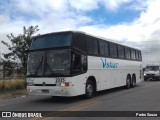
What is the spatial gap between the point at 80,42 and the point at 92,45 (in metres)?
1.62

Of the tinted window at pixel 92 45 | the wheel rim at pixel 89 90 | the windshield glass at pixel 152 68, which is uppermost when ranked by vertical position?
the tinted window at pixel 92 45

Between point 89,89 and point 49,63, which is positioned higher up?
point 49,63

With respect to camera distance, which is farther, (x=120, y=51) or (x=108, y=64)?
(x=120, y=51)

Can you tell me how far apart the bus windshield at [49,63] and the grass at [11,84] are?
6.91 metres

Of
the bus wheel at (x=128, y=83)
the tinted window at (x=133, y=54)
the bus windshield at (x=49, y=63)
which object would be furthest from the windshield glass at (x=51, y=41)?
the tinted window at (x=133, y=54)

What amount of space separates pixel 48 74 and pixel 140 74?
50.3 feet

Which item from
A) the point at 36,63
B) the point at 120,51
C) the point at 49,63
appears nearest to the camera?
the point at 49,63

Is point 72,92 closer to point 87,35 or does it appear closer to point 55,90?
point 55,90

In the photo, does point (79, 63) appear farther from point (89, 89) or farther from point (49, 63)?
point (89, 89)

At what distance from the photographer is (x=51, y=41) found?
53.0ft

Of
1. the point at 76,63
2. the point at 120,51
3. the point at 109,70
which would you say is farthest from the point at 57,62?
the point at 120,51

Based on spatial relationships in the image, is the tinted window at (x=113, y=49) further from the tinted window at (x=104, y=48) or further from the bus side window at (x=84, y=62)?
the bus side window at (x=84, y=62)

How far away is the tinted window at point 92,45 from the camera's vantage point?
17462 millimetres

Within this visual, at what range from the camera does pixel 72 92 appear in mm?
15242
